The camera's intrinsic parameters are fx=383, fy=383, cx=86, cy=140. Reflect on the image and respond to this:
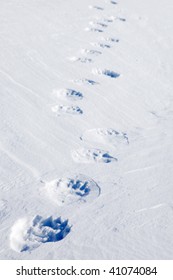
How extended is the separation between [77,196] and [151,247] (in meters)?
0.34

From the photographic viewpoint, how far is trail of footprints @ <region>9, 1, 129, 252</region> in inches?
Answer: 49.6

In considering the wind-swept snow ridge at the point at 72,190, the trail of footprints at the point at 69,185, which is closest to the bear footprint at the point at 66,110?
the trail of footprints at the point at 69,185

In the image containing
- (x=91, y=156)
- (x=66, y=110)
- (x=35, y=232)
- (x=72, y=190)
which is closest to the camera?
(x=35, y=232)

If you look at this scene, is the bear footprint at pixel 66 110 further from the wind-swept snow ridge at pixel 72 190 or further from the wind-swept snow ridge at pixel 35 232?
the wind-swept snow ridge at pixel 35 232

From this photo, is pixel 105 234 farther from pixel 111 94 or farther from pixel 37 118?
pixel 111 94

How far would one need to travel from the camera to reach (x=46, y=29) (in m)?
3.28

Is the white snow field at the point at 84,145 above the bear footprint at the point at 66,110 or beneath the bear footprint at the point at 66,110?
beneath

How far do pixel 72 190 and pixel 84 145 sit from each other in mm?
331

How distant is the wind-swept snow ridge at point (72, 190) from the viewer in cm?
143

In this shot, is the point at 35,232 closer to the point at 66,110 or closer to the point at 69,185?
the point at 69,185

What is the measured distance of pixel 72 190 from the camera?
147 centimetres

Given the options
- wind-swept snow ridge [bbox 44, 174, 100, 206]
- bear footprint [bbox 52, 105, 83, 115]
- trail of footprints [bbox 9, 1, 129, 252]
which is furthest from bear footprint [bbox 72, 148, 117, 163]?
bear footprint [bbox 52, 105, 83, 115]

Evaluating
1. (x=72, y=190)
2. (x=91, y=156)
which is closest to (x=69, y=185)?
(x=72, y=190)
